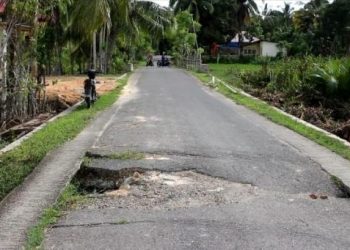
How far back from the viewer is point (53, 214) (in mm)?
6273

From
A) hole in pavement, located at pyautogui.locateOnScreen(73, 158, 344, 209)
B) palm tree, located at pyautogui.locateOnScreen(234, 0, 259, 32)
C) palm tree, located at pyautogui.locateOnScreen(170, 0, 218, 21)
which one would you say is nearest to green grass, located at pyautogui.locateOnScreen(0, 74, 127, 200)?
hole in pavement, located at pyautogui.locateOnScreen(73, 158, 344, 209)

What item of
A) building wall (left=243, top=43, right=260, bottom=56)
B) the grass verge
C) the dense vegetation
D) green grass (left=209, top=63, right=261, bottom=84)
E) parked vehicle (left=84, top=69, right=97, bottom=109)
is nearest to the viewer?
the grass verge

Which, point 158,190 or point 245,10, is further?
point 245,10

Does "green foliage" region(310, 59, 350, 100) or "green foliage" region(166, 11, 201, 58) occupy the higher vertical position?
"green foliage" region(166, 11, 201, 58)

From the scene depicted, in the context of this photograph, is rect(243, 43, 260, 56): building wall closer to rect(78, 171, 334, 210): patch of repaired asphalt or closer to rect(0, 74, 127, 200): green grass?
rect(0, 74, 127, 200): green grass

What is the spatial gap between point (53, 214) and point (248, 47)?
258 feet

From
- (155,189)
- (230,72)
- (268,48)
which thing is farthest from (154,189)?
(268,48)

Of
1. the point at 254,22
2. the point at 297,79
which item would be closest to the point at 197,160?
the point at 297,79

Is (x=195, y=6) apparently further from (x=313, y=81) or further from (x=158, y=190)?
(x=158, y=190)

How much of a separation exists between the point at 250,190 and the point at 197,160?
178cm

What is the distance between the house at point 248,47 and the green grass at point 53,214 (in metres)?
70.7

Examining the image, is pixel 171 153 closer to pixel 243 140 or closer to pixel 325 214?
pixel 243 140

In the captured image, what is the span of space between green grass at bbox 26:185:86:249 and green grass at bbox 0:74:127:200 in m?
0.92

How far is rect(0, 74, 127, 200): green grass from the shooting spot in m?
8.28
